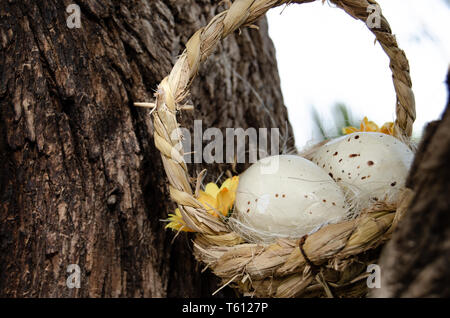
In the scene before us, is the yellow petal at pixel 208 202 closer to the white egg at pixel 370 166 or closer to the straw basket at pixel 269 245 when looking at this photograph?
the straw basket at pixel 269 245

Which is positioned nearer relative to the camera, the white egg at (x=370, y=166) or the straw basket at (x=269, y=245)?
the straw basket at (x=269, y=245)

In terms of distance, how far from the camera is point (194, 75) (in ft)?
2.78

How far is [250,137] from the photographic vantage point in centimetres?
137

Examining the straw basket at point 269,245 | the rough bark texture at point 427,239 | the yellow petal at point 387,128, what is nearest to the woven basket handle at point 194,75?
the straw basket at point 269,245

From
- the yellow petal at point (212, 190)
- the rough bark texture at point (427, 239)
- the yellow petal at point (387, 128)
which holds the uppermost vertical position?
the yellow petal at point (387, 128)

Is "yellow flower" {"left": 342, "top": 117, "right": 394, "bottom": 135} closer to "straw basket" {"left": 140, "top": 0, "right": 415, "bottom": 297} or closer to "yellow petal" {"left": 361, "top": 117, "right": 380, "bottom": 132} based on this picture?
"yellow petal" {"left": 361, "top": 117, "right": 380, "bottom": 132}

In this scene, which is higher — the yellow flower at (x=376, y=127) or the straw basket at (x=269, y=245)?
the yellow flower at (x=376, y=127)

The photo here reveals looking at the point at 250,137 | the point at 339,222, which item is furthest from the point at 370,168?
the point at 250,137

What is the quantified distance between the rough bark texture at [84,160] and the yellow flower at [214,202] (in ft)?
0.50

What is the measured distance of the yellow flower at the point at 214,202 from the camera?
2.83 feet

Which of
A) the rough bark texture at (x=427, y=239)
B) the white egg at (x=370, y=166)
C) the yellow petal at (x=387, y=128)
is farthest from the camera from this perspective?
the yellow petal at (x=387, y=128)

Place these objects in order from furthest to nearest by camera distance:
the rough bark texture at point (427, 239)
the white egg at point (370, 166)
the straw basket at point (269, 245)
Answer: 1. the white egg at point (370, 166)
2. the straw basket at point (269, 245)
3. the rough bark texture at point (427, 239)

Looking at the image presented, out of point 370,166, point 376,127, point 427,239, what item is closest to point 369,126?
point 376,127

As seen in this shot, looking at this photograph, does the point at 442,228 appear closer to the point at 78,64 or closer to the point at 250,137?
the point at 78,64
